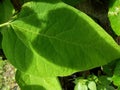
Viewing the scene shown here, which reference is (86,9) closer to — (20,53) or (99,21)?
(99,21)

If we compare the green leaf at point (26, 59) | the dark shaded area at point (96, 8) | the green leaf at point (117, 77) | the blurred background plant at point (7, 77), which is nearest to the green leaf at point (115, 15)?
the dark shaded area at point (96, 8)

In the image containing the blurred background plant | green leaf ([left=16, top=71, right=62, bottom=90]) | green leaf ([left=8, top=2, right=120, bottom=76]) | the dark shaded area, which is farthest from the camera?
the blurred background plant

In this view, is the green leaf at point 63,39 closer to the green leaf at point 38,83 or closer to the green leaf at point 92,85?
the green leaf at point 38,83

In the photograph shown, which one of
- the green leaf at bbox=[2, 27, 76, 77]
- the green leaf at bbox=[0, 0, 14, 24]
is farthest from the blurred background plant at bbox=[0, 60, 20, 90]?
the green leaf at bbox=[2, 27, 76, 77]

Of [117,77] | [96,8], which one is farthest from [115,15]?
[117,77]

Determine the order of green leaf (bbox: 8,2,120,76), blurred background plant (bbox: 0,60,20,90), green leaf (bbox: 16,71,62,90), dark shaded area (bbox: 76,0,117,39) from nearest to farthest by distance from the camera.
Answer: green leaf (bbox: 8,2,120,76) < green leaf (bbox: 16,71,62,90) < dark shaded area (bbox: 76,0,117,39) < blurred background plant (bbox: 0,60,20,90)

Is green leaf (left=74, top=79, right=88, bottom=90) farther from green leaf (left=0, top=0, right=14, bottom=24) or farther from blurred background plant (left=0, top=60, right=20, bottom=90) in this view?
blurred background plant (left=0, top=60, right=20, bottom=90)

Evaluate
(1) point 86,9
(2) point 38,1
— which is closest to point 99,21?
(1) point 86,9
